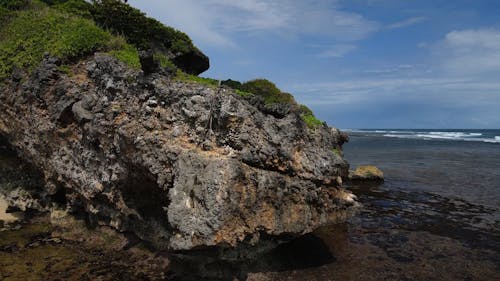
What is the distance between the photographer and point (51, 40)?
17688mm

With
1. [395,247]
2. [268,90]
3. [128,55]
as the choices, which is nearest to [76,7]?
[128,55]

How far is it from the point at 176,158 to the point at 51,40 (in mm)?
10534

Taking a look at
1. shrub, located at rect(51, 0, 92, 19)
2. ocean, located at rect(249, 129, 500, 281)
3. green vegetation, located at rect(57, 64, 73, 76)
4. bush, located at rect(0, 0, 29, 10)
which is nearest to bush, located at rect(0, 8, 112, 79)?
green vegetation, located at rect(57, 64, 73, 76)

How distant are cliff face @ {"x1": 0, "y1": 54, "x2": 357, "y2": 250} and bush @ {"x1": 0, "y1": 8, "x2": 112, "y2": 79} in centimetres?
94

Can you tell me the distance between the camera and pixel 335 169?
13352mm

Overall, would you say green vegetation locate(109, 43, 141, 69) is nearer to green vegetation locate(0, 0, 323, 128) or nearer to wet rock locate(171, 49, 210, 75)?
green vegetation locate(0, 0, 323, 128)

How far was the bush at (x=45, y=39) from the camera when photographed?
55.9ft

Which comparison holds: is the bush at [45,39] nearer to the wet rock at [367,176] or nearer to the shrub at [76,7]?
the shrub at [76,7]

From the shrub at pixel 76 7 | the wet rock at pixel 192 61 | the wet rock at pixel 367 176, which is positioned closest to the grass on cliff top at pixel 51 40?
the shrub at pixel 76 7

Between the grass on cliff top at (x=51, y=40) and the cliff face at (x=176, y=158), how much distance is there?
89 cm

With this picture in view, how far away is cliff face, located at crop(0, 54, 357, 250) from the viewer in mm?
10844

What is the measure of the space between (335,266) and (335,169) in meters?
3.41

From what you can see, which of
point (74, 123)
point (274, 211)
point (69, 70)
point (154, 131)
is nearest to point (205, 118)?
point (154, 131)

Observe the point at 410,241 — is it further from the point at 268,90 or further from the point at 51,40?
the point at 51,40
